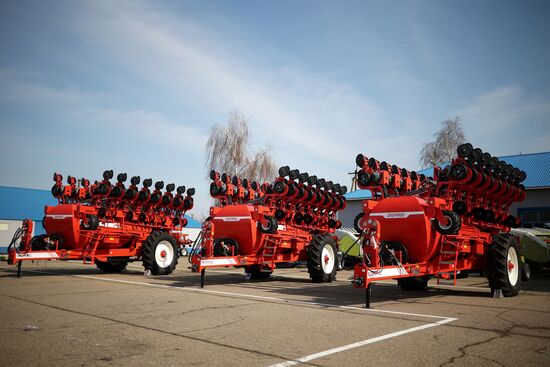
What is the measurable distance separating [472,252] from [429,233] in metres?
2.10

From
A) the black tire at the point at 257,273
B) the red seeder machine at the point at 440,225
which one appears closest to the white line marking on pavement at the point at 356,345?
the red seeder machine at the point at 440,225

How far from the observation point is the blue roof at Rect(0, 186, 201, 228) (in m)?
37.6

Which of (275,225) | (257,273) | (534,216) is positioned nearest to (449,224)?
(275,225)

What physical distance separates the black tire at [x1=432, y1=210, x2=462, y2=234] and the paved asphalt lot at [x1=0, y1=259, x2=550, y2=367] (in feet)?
5.06

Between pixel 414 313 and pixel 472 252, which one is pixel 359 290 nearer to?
pixel 472 252

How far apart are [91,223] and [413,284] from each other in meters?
10.3

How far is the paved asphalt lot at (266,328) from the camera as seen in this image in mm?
5230

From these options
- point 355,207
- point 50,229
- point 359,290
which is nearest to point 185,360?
point 359,290

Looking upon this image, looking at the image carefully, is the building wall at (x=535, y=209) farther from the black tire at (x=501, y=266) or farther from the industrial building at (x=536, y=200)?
the black tire at (x=501, y=266)

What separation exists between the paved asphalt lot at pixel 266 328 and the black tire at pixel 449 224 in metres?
1.54

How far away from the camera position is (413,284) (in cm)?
1241

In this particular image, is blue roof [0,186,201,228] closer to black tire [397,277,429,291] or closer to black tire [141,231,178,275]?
black tire [141,231,178,275]

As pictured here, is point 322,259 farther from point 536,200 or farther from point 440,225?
point 536,200

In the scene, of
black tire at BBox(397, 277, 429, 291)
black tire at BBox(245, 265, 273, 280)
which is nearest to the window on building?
black tire at BBox(397, 277, 429, 291)
